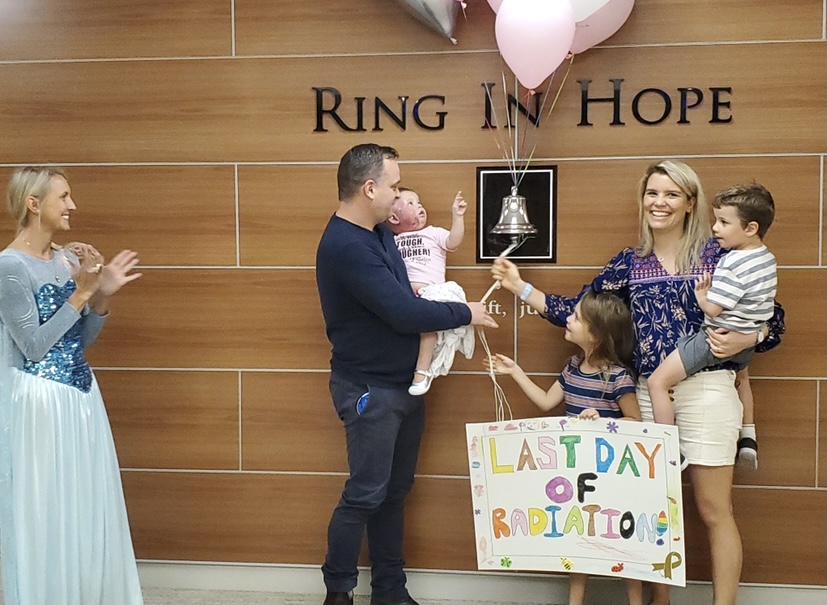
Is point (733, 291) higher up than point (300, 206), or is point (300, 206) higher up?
point (300, 206)

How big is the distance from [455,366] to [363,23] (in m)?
1.32

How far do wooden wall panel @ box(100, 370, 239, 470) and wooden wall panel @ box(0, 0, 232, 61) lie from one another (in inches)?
49.2

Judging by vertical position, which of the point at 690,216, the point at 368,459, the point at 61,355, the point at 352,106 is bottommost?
the point at 368,459

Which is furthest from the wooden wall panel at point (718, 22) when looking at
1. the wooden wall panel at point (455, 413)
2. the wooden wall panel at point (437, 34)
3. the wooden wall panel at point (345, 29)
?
the wooden wall panel at point (455, 413)

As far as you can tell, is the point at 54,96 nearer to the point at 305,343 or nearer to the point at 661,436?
the point at 305,343

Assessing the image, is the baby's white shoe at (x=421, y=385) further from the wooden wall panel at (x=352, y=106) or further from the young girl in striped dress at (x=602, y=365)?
the wooden wall panel at (x=352, y=106)

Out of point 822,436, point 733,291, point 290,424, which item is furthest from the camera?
point 290,424

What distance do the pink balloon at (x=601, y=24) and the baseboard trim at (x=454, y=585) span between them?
194 cm

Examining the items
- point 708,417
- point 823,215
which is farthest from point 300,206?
point 823,215

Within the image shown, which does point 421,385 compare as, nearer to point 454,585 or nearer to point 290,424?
point 290,424

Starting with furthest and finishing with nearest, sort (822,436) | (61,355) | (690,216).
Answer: (822,436), (690,216), (61,355)

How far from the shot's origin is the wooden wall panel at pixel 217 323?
319 centimetres

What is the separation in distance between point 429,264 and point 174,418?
47.7 inches

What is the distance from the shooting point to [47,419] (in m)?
2.58
